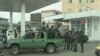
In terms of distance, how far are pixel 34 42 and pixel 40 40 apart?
0.52 m

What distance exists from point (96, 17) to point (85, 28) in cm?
278

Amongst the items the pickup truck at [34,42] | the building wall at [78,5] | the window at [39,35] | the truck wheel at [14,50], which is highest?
the building wall at [78,5]

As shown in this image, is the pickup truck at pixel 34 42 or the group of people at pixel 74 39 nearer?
the pickup truck at pixel 34 42

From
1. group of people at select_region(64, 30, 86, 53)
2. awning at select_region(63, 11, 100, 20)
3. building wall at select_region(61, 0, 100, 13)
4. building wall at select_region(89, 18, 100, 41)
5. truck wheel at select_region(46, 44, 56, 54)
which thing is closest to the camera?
group of people at select_region(64, 30, 86, 53)

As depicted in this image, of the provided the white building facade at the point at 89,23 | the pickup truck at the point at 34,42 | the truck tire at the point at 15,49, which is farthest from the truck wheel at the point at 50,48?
the white building facade at the point at 89,23

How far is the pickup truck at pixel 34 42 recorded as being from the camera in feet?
79.3

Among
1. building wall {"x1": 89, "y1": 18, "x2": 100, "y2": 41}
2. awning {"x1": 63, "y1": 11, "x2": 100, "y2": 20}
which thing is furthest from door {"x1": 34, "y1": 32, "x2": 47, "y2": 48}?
building wall {"x1": 89, "y1": 18, "x2": 100, "y2": 41}

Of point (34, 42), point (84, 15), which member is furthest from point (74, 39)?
point (84, 15)

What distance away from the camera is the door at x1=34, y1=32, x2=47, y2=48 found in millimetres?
24250

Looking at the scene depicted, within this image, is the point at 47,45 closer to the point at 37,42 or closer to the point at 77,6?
the point at 37,42

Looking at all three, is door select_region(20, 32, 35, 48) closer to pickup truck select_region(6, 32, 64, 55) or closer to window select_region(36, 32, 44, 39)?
pickup truck select_region(6, 32, 64, 55)

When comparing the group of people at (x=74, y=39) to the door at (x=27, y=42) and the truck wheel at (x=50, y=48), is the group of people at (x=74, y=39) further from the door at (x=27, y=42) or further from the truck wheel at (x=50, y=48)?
the door at (x=27, y=42)

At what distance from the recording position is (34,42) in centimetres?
2425

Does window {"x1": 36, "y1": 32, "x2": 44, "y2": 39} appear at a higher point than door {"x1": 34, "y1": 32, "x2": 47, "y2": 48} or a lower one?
higher
